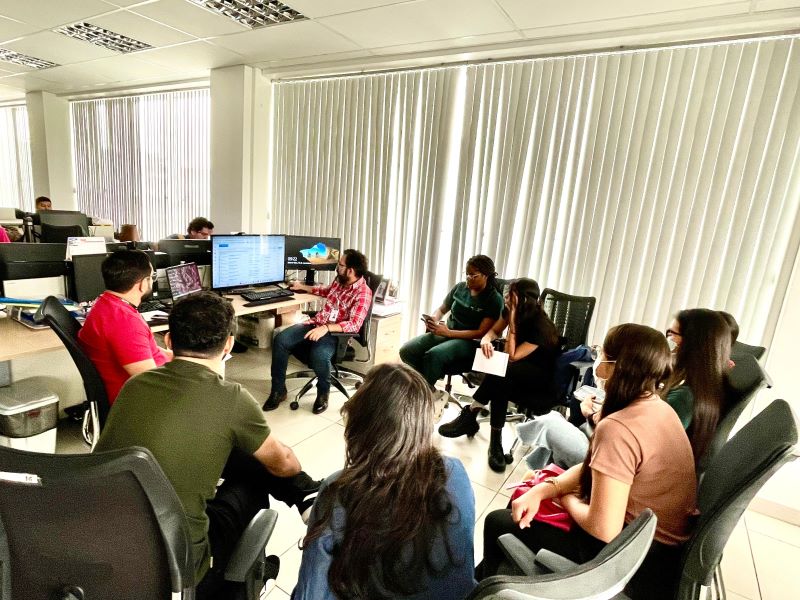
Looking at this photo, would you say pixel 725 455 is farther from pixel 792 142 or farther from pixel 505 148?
pixel 505 148

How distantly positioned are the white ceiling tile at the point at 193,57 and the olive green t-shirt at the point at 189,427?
3794 millimetres

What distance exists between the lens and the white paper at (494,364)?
8.59ft

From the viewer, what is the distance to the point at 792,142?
8.39 ft

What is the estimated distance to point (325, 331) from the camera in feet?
10.1

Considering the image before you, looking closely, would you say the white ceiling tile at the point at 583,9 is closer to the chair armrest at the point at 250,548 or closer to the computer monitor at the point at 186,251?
the computer monitor at the point at 186,251

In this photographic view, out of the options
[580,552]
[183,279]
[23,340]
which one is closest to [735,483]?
[580,552]

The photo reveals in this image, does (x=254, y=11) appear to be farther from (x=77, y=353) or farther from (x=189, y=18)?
(x=77, y=353)

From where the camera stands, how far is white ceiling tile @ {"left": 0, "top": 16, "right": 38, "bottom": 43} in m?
3.67

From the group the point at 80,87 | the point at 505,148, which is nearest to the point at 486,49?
the point at 505,148

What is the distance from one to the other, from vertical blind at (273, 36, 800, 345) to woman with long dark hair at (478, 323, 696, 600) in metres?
1.93

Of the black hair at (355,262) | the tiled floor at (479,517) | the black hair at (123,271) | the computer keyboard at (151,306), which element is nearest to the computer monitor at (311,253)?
the black hair at (355,262)

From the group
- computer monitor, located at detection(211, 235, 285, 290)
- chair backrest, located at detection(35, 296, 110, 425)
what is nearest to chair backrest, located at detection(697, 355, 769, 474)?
chair backrest, located at detection(35, 296, 110, 425)

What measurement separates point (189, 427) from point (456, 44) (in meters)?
3.36

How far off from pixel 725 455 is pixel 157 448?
1626 mm
